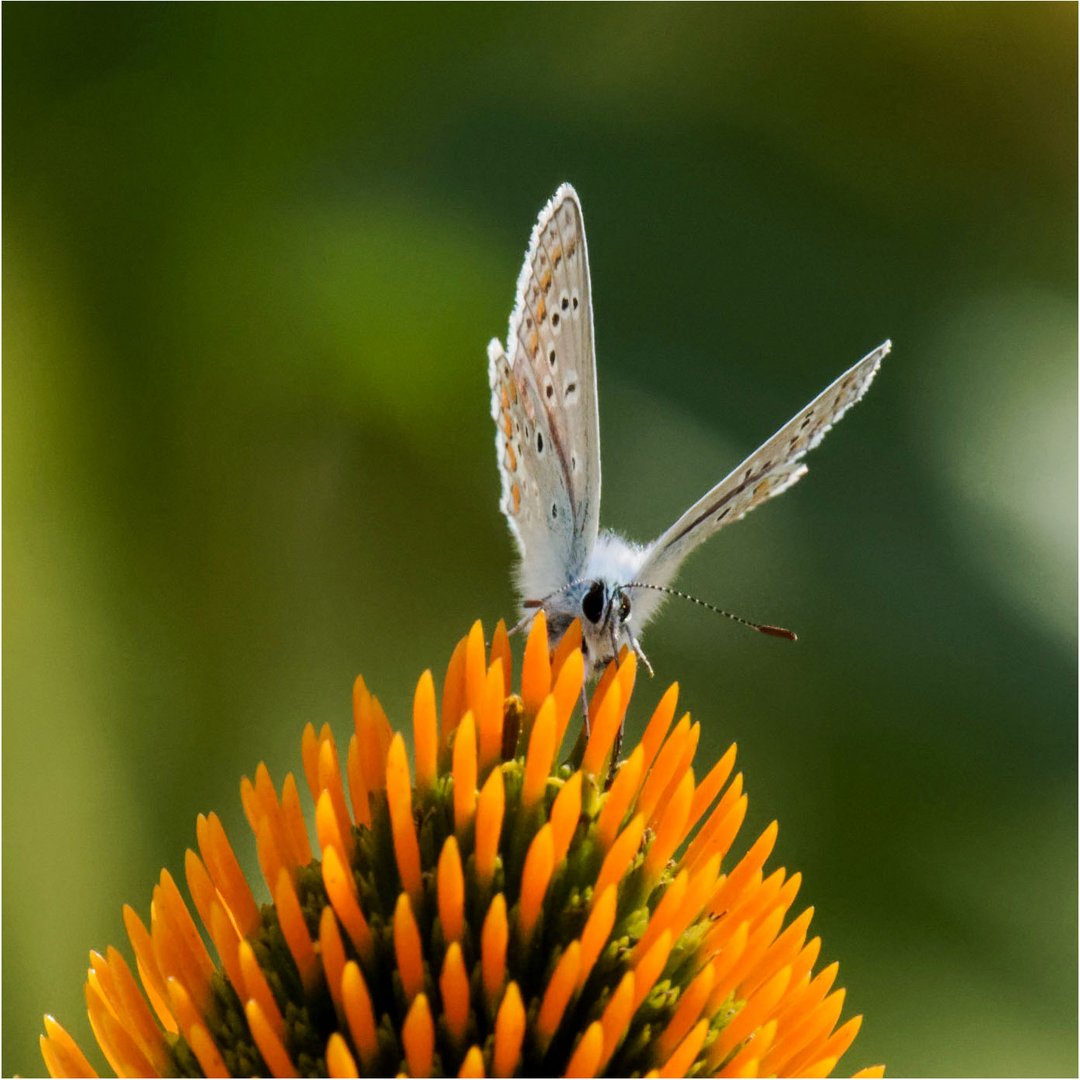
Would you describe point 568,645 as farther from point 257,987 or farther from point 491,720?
point 257,987

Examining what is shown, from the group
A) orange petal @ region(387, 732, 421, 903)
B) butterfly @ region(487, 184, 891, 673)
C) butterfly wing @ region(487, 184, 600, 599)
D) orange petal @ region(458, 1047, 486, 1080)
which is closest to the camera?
orange petal @ region(458, 1047, 486, 1080)

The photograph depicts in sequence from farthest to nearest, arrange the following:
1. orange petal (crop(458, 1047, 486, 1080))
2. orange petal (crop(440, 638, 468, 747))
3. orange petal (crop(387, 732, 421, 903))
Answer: orange petal (crop(440, 638, 468, 747)), orange petal (crop(387, 732, 421, 903)), orange petal (crop(458, 1047, 486, 1080))

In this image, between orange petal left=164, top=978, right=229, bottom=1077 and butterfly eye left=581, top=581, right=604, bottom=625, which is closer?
orange petal left=164, top=978, right=229, bottom=1077

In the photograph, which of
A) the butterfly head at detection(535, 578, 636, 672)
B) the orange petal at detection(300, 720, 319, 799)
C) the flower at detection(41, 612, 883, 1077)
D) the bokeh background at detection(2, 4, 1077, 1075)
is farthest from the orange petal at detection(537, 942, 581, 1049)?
the bokeh background at detection(2, 4, 1077, 1075)

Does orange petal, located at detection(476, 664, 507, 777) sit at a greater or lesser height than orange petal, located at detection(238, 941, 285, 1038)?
greater

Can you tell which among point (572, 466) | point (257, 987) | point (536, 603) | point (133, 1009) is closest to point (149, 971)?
point (133, 1009)

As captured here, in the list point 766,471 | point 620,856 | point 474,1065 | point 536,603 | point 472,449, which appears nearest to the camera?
point 474,1065

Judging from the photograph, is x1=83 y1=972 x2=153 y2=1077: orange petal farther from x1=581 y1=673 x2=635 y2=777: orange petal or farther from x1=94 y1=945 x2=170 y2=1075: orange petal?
x1=581 y1=673 x2=635 y2=777: orange petal
